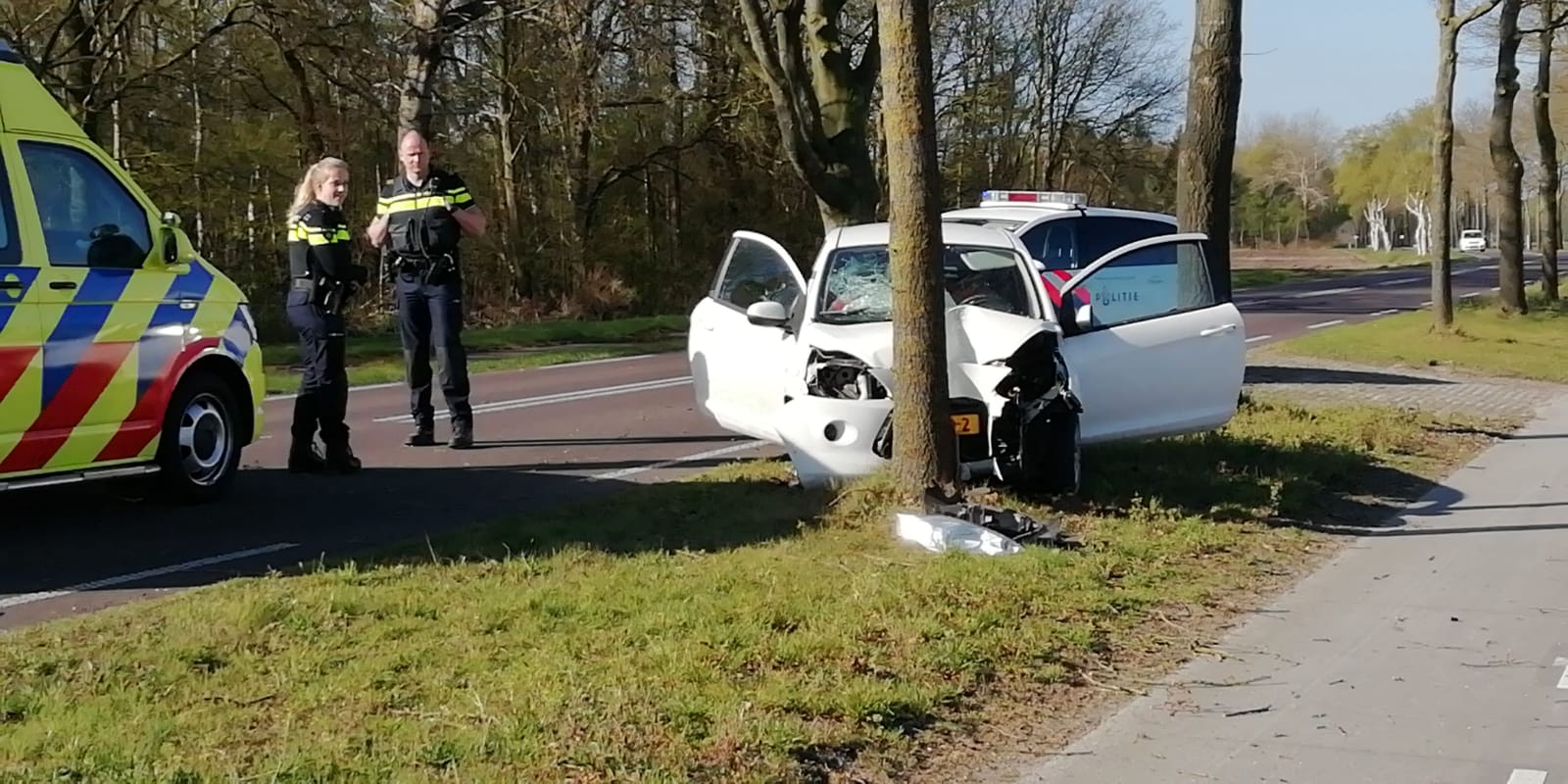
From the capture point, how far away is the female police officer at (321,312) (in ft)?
32.1

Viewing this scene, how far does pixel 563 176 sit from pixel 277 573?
105 ft

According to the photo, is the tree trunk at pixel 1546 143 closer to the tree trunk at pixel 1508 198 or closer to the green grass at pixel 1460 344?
the tree trunk at pixel 1508 198

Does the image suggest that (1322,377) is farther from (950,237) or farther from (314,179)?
(314,179)

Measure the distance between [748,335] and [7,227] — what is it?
414 centimetres

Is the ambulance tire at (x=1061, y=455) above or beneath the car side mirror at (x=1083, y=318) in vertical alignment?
beneath

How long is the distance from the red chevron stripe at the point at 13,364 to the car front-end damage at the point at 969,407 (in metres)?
3.74

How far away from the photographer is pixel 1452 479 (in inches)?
436

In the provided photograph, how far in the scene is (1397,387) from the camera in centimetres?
1745

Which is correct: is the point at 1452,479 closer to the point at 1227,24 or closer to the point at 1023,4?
the point at 1227,24

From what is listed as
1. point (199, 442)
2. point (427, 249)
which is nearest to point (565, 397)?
point (427, 249)

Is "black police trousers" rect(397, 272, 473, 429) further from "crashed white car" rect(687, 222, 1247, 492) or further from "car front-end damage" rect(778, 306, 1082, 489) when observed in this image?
"car front-end damage" rect(778, 306, 1082, 489)

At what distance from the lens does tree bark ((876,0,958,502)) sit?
8.06 metres

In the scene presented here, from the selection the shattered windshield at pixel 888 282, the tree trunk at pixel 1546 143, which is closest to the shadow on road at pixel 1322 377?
the shattered windshield at pixel 888 282

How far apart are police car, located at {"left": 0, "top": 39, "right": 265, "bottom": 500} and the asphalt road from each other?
0.37 m
